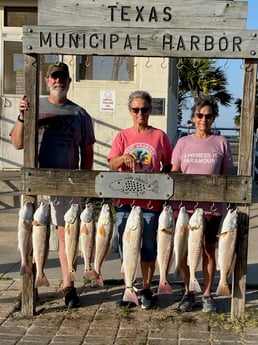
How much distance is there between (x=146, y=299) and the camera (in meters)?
5.07

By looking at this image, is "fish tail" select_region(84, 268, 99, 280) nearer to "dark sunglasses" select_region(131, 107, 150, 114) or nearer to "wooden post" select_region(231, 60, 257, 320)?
"wooden post" select_region(231, 60, 257, 320)

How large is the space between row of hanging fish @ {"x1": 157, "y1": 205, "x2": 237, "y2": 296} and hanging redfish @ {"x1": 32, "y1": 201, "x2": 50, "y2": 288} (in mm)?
939

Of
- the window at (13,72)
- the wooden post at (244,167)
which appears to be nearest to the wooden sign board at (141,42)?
the wooden post at (244,167)

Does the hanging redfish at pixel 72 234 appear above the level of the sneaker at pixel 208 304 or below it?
above

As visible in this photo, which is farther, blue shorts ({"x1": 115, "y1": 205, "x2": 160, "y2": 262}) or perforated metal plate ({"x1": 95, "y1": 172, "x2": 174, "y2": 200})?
blue shorts ({"x1": 115, "y1": 205, "x2": 160, "y2": 262})

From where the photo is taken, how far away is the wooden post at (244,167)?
15.0 ft

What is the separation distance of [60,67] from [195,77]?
18558mm

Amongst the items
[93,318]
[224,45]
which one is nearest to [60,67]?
[224,45]

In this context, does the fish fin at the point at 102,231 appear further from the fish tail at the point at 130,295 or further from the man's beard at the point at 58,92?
the man's beard at the point at 58,92

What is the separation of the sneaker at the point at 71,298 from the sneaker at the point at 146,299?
0.59 meters

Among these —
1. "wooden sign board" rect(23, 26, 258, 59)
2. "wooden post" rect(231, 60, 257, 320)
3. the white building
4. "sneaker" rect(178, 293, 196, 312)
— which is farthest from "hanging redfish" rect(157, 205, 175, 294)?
the white building

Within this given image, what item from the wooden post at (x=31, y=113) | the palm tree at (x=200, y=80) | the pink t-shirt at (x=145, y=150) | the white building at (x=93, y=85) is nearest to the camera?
the wooden post at (x=31, y=113)

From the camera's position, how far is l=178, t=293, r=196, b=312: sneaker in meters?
5.01

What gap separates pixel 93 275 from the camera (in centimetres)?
459
